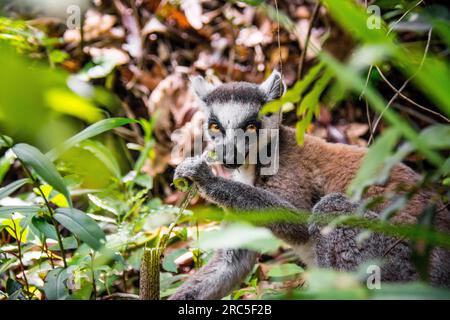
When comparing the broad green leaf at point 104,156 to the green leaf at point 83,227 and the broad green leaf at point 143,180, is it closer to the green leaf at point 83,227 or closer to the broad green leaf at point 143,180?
the broad green leaf at point 143,180

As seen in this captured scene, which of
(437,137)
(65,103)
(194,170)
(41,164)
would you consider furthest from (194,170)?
(65,103)

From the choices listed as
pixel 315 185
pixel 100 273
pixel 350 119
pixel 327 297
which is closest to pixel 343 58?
pixel 350 119

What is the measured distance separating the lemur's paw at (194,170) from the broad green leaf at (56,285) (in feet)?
3.95

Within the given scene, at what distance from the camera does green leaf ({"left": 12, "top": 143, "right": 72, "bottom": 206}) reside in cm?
280

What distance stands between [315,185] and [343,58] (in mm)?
3169

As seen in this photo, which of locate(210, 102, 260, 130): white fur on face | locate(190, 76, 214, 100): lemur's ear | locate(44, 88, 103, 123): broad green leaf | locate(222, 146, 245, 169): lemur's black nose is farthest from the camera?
locate(190, 76, 214, 100): lemur's ear

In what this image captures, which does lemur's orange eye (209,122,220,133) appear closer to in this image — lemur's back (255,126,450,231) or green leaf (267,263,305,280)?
lemur's back (255,126,450,231)

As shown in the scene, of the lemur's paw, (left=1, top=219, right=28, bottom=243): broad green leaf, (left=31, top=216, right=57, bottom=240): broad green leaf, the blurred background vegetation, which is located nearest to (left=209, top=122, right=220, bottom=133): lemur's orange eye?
the lemur's paw

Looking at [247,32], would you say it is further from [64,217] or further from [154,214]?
[64,217]

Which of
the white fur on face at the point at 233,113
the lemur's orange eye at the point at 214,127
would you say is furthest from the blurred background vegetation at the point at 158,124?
the lemur's orange eye at the point at 214,127

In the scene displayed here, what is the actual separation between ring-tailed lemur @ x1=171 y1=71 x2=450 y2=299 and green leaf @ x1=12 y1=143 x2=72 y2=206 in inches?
56.9

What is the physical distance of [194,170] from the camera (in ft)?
14.5

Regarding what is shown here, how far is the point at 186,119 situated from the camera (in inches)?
293

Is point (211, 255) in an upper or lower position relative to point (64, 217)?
lower
